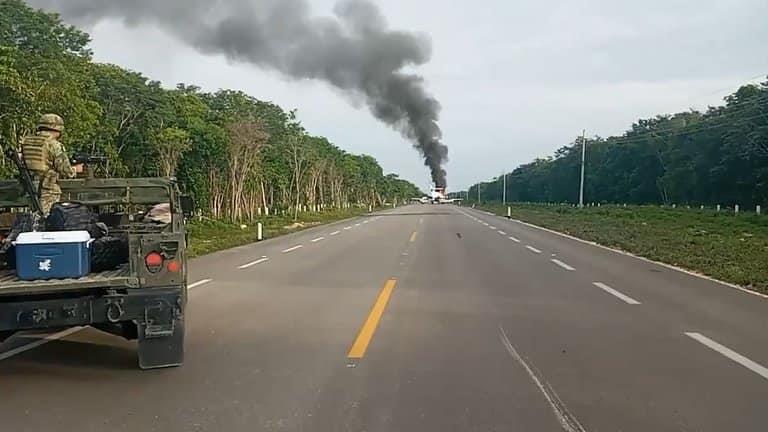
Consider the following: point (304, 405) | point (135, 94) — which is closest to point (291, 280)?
point (304, 405)

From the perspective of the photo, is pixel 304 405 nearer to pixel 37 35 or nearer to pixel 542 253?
pixel 542 253

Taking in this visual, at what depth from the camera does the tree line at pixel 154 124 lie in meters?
18.4

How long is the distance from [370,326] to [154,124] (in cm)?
2801

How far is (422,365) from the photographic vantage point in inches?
273

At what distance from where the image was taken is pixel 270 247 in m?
24.7

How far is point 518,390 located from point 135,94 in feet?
97.3

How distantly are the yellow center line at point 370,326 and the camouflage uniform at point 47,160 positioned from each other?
3.34 m

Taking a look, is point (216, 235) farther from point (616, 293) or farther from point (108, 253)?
point (108, 253)

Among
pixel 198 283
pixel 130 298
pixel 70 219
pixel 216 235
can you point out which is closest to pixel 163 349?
pixel 130 298

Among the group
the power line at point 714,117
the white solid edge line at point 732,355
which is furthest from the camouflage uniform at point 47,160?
the power line at point 714,117

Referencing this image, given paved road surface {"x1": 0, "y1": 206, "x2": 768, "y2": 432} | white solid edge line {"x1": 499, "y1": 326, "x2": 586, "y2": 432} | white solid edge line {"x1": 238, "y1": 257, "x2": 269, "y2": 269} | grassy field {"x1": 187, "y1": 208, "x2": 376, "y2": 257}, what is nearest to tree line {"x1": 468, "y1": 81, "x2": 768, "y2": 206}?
grassy field {"x1": 187, "y1": 208, "x2": 376, "y2": 257}

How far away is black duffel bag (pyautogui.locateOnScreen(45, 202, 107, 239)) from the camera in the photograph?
672 cm

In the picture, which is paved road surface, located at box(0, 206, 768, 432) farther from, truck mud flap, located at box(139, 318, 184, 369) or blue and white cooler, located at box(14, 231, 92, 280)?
blue and white cooler, located at box(14, 231, 92, 280)

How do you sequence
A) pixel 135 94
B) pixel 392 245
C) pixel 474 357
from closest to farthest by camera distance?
pixel 474 357, pixel 392 245, pixel 135 94
